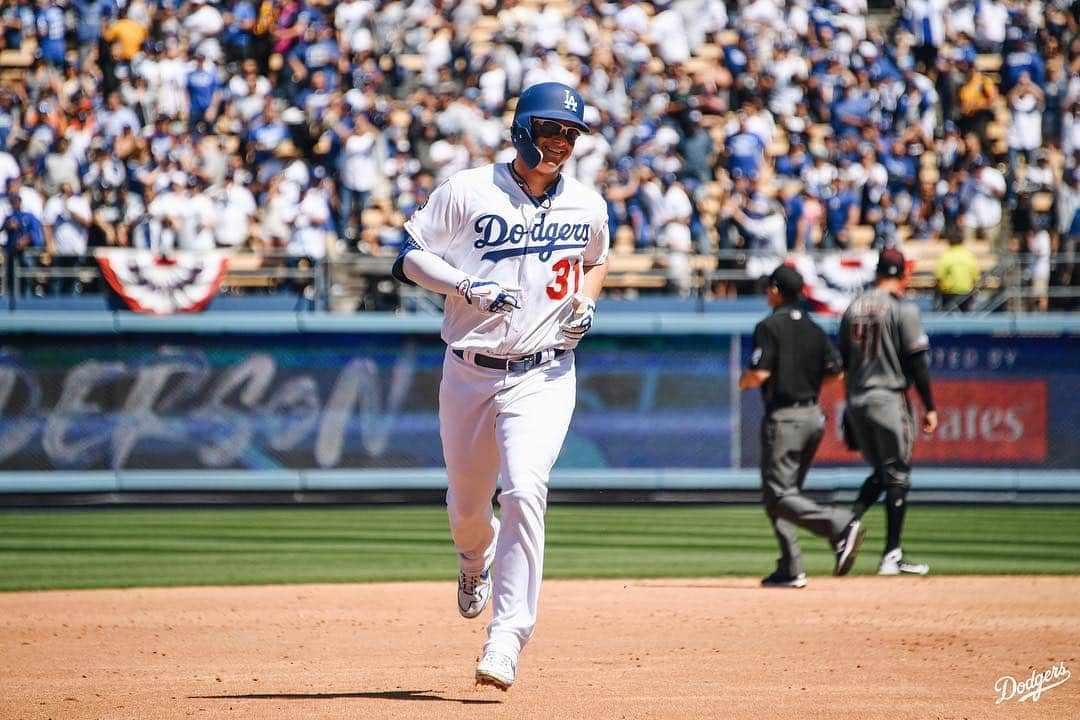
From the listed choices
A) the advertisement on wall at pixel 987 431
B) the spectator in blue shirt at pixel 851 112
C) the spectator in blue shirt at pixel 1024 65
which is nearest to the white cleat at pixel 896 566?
the advertisement on wall at pixel 987 431

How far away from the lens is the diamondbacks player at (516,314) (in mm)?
5738

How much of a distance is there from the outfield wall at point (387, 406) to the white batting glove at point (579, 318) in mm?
10379

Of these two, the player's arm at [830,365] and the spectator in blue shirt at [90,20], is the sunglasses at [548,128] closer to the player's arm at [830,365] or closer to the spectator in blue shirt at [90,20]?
the player's arm at [830,365]

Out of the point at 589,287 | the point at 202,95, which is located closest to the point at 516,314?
the point at 589,287

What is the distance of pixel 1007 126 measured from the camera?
19375mm

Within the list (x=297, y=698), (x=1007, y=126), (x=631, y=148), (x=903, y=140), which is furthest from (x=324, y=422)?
(x=297, y=698)

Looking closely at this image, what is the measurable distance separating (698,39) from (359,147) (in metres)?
5.48

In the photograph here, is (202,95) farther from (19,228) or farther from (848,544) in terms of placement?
(848,544)

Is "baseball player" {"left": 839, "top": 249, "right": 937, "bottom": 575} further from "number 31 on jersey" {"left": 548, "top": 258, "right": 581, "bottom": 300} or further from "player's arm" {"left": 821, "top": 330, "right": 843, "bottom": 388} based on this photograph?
"number 31 on jersey" {"left": 548, "top": 258, "right": 581, "bottom": 300}

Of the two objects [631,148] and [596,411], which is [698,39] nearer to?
[631,148]

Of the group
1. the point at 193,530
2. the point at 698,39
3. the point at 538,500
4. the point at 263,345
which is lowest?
the point at 193,530

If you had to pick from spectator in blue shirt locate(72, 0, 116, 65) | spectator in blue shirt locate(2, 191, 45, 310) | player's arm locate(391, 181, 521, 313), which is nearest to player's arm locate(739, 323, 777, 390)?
player's arm locate(391, 181, 521, 313)

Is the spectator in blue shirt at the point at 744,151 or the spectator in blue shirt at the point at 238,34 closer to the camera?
the spectator in blue shirt at the point at 744,151

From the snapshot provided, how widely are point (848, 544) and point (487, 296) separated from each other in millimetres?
4496
